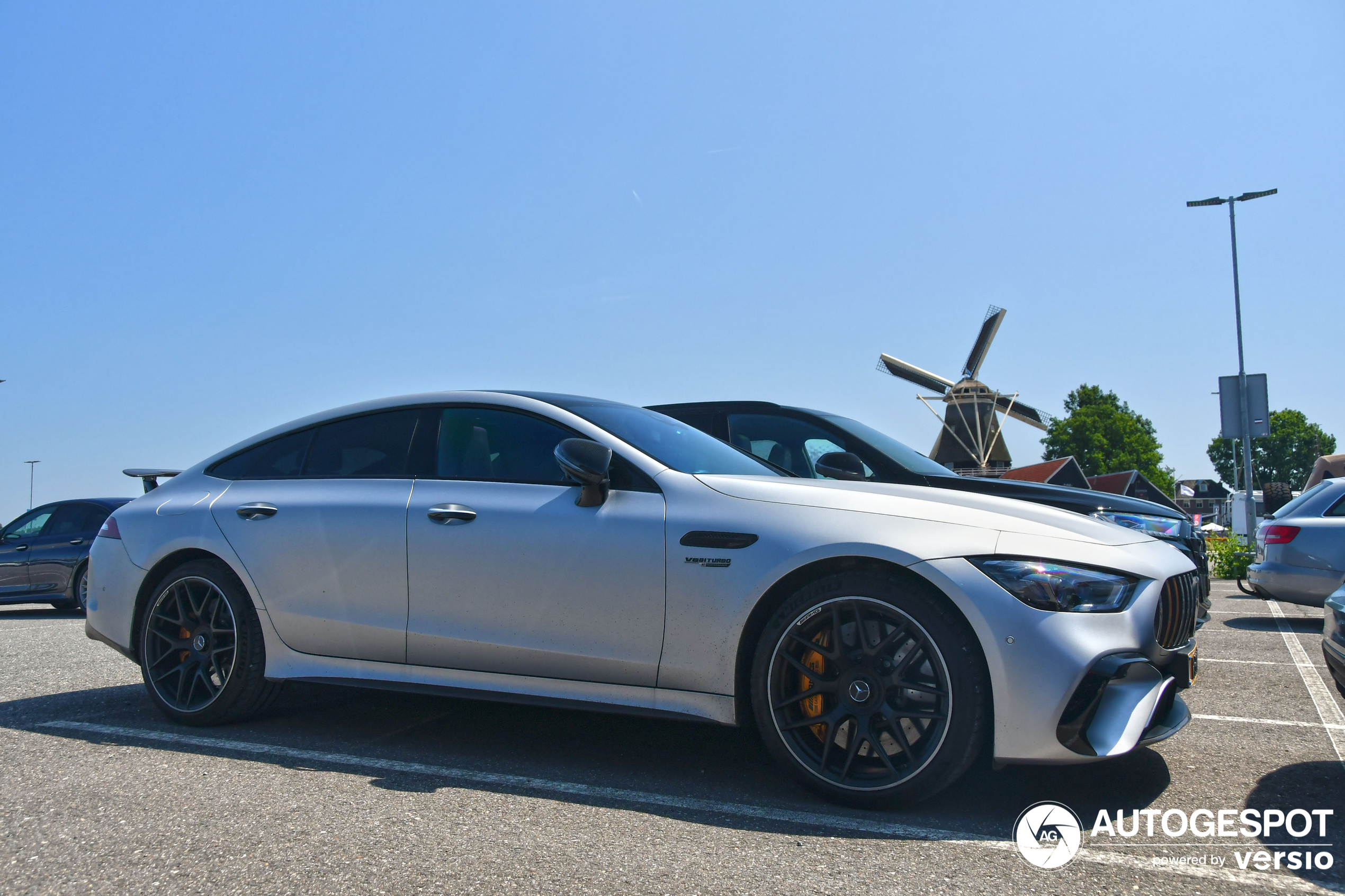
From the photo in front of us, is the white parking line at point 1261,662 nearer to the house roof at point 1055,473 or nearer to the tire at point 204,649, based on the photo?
the tire at point 204,649

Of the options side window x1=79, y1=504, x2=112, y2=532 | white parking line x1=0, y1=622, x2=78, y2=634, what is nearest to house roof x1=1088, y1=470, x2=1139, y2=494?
side window x1=79, y1=504, x2=112, y2=532

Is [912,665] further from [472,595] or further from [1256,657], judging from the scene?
[1256,657]

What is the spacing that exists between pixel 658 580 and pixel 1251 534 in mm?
23958

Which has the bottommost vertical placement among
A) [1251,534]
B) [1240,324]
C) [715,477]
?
[1251,534]

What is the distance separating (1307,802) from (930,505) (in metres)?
1.55

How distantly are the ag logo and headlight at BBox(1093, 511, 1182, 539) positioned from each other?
338cm

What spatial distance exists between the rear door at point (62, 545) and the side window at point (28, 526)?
0.10 meters

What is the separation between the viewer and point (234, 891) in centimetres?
248

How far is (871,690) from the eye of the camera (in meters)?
3.14

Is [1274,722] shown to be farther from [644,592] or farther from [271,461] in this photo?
[271,461]

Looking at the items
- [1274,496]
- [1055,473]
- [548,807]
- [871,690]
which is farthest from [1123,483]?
[548,807]

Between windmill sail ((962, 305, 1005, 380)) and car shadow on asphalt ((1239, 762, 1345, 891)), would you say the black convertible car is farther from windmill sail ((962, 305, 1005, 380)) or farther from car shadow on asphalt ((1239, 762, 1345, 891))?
windmill sail ((962, 305, 1005, 380))

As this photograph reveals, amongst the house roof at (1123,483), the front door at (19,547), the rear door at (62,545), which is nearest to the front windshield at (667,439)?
the rear door at (62,545)

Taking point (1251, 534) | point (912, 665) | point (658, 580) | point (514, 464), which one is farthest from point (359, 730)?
point (1251, 534)
